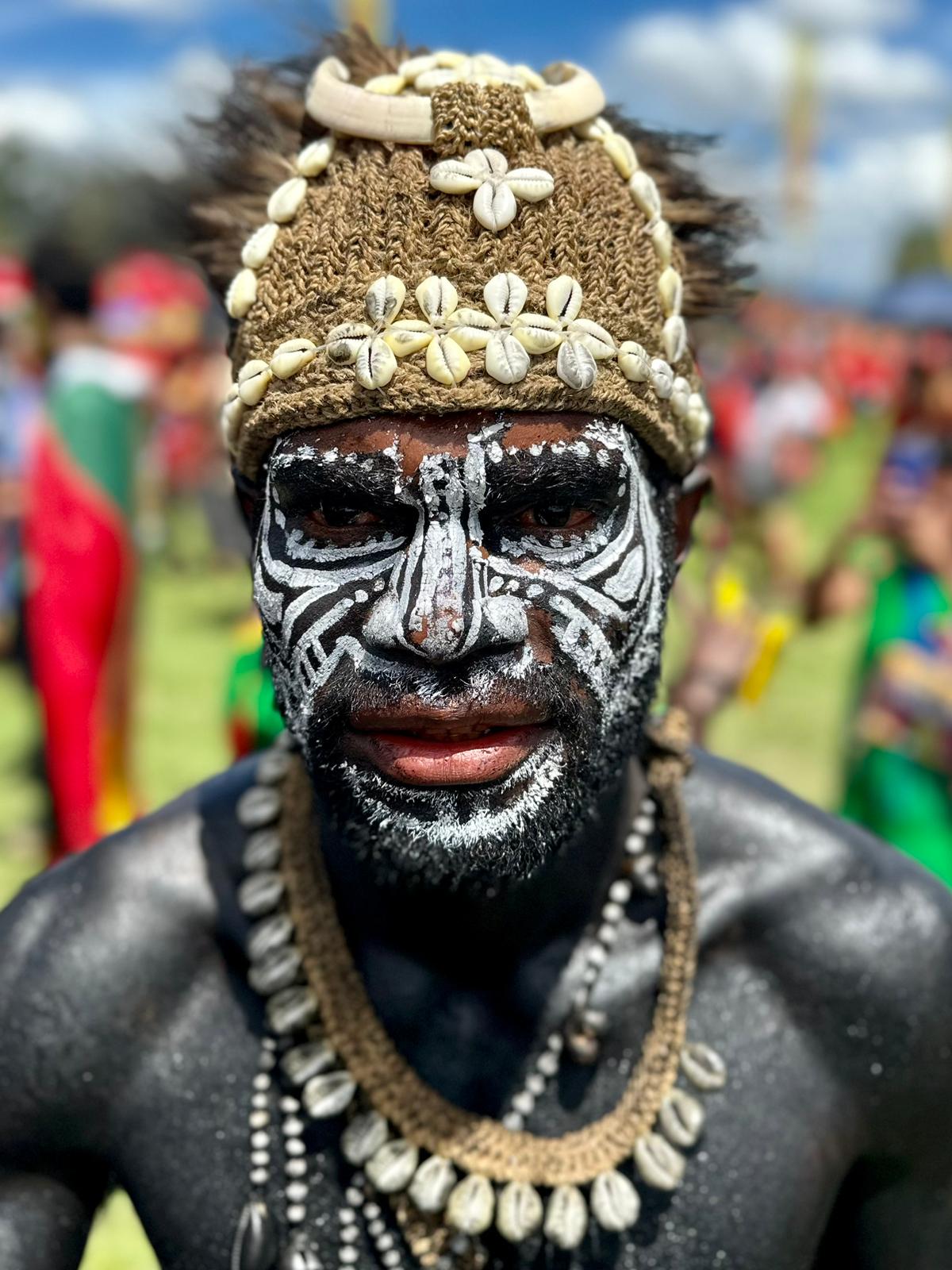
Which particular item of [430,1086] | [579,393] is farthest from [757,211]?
[430,1086]

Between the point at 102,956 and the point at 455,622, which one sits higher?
the point at 455,622

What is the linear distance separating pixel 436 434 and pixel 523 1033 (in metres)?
0.90

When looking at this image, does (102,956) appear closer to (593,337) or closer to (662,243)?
(593,337)

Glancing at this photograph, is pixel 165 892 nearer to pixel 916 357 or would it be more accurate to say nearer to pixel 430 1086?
pixel 430 1086

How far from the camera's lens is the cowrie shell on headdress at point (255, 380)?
1.86 meters

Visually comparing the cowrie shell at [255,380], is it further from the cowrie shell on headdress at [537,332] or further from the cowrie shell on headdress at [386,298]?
the cowrie shell on headdress at [537,332]

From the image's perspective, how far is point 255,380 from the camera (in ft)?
6.11

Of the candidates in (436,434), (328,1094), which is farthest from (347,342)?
(328,1094)

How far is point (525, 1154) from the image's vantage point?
2008 mm

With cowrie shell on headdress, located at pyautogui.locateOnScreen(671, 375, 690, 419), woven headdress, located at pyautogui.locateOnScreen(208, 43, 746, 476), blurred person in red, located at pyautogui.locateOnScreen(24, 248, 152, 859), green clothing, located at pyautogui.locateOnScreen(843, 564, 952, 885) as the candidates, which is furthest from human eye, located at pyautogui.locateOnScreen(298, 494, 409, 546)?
blurred person in red, located at pyautogui.locateOnScreen(24, 248, 152, 859)

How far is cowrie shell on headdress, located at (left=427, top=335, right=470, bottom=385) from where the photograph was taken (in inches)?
68.4

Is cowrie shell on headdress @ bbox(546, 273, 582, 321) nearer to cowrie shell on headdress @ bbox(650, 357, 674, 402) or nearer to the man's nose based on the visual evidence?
cowrie shell on headdress @ bbox(650, 357, 674, 402)

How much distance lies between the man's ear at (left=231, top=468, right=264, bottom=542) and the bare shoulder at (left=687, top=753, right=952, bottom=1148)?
0.82 m

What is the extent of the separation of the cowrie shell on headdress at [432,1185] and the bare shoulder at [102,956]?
42cm
